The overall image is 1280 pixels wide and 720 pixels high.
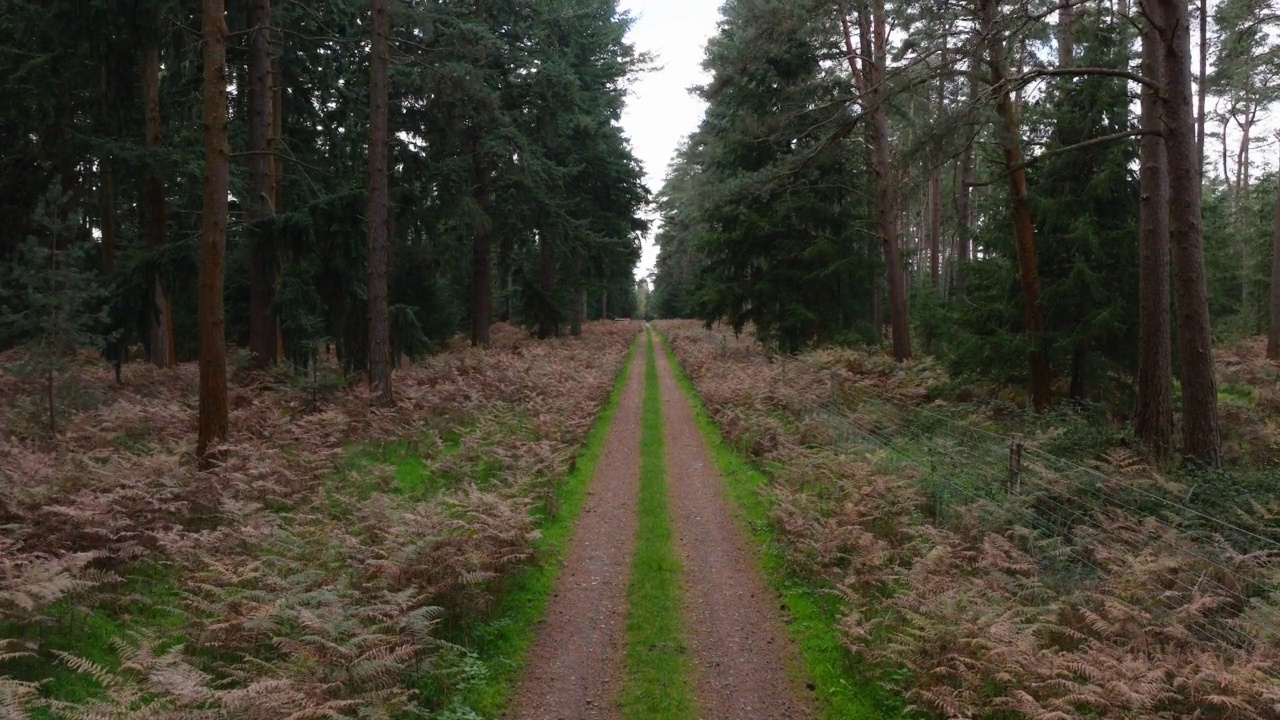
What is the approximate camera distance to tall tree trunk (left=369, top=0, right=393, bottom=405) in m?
15.0

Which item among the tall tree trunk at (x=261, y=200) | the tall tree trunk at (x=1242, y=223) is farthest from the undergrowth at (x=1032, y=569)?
the tall tree trunk at (x=1242, y=223)

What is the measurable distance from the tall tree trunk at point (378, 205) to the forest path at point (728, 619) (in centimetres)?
668

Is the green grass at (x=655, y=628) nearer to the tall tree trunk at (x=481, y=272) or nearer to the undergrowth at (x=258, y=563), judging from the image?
the undergrowth at (x=258, y=563)

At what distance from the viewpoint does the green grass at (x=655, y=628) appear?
19.9ft

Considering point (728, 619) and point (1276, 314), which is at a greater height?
point (1276, 314)

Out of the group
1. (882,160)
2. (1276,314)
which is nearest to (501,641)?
(882,160)

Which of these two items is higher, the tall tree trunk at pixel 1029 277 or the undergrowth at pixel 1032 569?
the tall tree trunk at pixel 1029 277

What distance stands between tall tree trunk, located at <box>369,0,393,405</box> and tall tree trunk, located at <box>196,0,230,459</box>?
13.5ft

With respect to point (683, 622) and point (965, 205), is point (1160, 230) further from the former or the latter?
point (965, 205)

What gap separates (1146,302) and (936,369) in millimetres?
7668

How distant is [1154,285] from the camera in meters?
11.7

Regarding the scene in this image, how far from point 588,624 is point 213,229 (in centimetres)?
784

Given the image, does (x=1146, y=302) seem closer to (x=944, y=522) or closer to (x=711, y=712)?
(x=944, y=522)

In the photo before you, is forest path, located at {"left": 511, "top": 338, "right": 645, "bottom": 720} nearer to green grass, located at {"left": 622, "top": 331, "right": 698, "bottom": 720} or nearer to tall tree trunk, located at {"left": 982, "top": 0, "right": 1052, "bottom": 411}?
green grass, located at {"left": 622, "top": 331, "right": 698, "bottom": 720}
